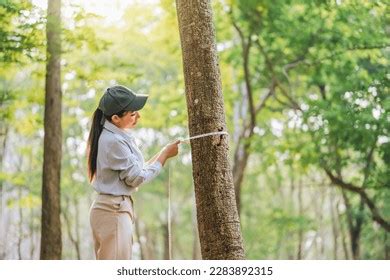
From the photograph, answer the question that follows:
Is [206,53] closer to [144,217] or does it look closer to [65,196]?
[65,196]

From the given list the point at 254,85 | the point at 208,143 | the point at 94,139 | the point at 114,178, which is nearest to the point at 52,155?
the point at 94,139

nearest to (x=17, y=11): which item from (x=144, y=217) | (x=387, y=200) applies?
(x=387, y=200)

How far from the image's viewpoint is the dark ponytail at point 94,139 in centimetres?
299

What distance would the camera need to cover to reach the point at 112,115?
3020 millimetres

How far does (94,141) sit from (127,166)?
26 cm

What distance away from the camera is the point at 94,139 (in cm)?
299

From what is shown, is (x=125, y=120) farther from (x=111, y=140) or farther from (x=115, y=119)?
(x=111, y=140)

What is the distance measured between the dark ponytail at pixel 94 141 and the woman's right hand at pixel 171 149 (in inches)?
13.7

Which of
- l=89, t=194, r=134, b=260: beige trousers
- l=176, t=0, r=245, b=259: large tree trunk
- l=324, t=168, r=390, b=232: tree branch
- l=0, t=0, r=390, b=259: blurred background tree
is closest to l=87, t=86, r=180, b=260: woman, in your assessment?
l=89, t=194, r=134, b=260: beige trousers

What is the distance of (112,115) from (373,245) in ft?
29.3

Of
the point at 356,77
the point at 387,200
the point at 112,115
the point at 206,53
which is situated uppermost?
the point at 356,77

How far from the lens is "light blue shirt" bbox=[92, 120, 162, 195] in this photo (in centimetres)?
285

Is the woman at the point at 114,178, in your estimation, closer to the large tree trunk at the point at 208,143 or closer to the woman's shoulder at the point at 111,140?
the woman's shoulder at the point at 111,140

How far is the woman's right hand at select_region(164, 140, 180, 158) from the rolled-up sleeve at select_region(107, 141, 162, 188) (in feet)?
0.57
